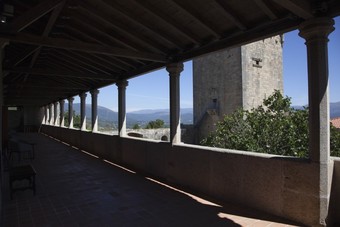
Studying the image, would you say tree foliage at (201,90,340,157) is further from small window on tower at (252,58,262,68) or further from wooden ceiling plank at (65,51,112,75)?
small window on tower at (252,58,262,68)

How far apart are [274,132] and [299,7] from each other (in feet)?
22.4

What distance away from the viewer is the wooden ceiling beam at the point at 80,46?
4828 millimetres

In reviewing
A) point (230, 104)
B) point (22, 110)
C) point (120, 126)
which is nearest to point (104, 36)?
point (120, 126)

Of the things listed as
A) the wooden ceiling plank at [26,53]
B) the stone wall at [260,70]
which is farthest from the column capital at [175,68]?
the stone wall at [260,70]

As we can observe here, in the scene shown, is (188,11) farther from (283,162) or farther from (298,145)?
(298,145)

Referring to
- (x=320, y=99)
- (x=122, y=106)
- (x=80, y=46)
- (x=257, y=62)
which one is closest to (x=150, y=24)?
(x=80, y=46)

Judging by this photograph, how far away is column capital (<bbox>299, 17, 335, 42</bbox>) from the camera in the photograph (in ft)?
11.3

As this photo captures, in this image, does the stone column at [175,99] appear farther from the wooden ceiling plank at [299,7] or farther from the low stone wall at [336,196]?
the low stone wall at [336,196]

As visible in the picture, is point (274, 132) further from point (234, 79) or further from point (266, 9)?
point (234, 79)

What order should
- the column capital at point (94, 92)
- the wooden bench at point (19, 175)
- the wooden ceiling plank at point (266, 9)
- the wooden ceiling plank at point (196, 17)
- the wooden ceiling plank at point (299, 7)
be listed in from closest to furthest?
the wooden ceiling plank at point (299, 7), the wooden ceiling plank at point (266, 9), the wooden ceiling plank at point (196, 17), the wooden bench at point (19, 175), the column capital at point (94, 92)

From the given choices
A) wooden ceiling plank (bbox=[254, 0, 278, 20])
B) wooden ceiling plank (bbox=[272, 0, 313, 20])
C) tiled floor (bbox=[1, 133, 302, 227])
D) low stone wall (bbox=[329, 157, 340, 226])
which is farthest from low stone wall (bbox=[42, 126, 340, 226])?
wooden ceiling plank (bbox=[254, 0, 278, 20])

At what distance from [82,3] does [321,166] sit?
4.52 m

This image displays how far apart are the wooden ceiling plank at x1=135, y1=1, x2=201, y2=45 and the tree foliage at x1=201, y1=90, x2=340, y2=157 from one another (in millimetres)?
5482

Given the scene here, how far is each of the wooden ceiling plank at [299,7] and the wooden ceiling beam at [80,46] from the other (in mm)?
3277
